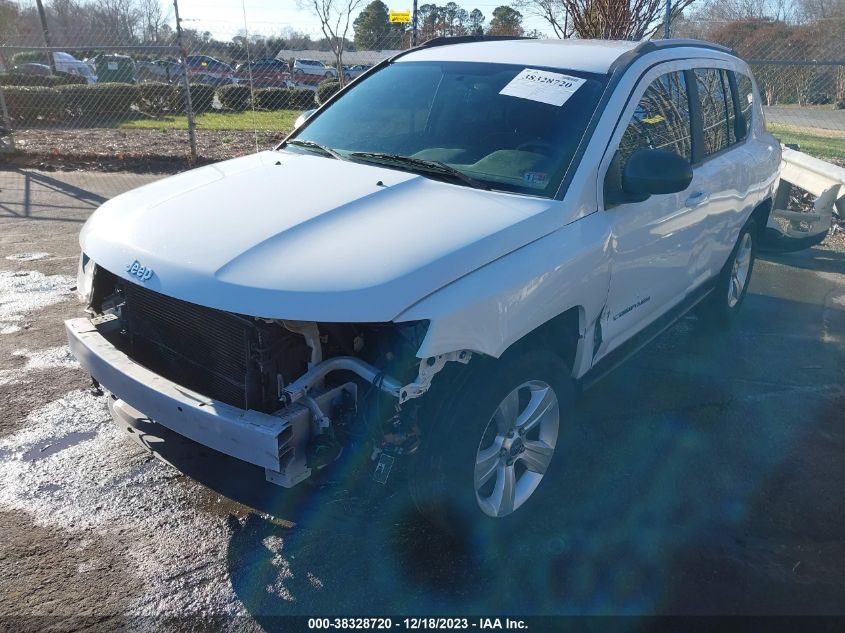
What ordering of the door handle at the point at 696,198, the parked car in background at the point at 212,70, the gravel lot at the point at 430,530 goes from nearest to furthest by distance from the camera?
the gravel lot at the point at 430,530
the door handle at the point at 696,198
the parked car in background at the point at 212,70

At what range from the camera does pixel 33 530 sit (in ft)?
10.1

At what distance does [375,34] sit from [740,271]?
13813 millimetres

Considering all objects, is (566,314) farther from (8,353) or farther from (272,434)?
(8,353)

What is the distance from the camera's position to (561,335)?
127 inches

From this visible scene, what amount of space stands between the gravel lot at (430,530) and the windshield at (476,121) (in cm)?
146

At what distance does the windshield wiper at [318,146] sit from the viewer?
375 centimetres

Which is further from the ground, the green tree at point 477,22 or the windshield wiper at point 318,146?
the green tree at point 477,22

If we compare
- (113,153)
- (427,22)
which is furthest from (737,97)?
(427,22)

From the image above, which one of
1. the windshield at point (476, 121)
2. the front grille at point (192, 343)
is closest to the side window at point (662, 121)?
the windshield at point (476, 121)

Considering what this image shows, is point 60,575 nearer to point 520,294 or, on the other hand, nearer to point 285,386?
point 285,386

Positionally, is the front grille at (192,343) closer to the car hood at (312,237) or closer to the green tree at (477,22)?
the car hood at (312,237)

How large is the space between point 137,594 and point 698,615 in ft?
7.37

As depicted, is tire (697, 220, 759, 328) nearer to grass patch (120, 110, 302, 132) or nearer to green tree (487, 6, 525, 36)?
grass patch (120, 110, 302, 132)

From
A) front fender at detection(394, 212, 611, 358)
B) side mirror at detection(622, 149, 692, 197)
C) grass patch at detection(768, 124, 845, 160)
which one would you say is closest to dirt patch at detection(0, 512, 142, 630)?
front fender at detection(394, 212, 611, 358)
